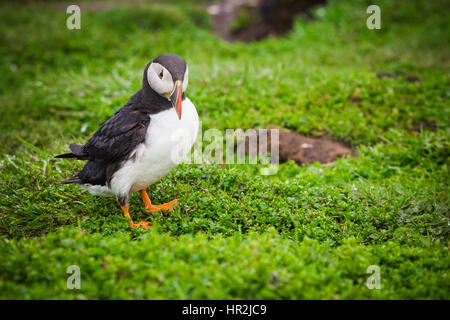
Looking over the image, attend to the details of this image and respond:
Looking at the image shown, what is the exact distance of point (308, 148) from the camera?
16.7 ft

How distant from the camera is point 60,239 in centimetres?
288

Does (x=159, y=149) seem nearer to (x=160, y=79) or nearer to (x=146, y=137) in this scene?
(x=146, y=137)

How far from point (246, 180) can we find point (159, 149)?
1.23 meters

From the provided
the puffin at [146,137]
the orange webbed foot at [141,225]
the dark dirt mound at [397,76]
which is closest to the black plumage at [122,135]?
the puffin at [146,137]

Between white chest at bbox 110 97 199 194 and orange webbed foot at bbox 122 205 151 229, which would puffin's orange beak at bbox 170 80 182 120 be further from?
orange webbed foot at bbox 122 205 151 229

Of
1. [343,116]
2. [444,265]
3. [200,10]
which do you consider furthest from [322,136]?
[200,10]

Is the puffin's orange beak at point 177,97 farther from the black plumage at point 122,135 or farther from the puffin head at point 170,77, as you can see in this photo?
the black plumage at point 122,135

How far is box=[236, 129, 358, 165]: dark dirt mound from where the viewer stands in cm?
496

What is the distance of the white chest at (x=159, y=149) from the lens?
3193mm

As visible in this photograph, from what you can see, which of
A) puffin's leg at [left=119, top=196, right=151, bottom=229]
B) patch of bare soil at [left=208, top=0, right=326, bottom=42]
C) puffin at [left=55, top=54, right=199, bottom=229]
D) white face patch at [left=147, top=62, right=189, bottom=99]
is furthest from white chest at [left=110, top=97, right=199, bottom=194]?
patch of bare soil at [left=208, top=0, right=326, bottom=42]

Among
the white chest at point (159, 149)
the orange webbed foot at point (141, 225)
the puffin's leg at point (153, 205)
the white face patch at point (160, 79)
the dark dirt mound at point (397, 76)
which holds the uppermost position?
the dark dirt mound at point (397, 76)

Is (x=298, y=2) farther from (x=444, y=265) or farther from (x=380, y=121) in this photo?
(x=444, y=265)

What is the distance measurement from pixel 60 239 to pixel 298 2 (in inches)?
387

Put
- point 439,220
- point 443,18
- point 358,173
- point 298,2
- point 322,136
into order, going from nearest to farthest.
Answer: point 439,220 < point 358,173 < point 322,136 < point 443,18 < point 298,2
